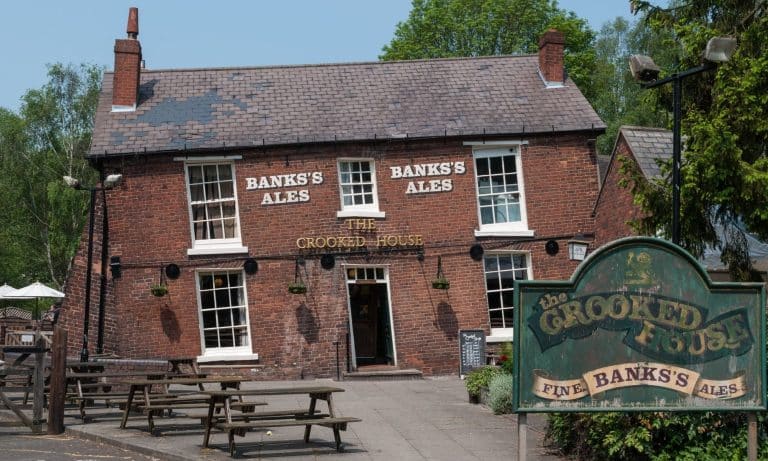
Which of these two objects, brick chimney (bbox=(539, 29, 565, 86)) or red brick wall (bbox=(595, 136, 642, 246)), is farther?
brick chimney (bbox=(539, 29, 565, 86))

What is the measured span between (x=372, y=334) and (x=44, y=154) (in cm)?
2946

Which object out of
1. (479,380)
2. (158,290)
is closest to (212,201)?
(158,290)

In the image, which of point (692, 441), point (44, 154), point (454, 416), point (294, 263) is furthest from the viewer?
point (44, 154)

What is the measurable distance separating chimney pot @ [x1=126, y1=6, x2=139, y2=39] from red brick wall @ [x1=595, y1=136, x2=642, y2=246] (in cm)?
1219

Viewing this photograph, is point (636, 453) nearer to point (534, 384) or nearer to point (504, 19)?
point (534, 384)

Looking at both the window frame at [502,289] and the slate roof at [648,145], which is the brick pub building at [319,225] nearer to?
the window frame at [502,289]

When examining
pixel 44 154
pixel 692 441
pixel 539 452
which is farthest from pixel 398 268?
pixel 44 154

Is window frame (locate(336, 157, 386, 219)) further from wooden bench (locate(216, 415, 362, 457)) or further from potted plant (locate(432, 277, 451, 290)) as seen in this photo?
wooden bench (locate(216, 415, 362, 457))

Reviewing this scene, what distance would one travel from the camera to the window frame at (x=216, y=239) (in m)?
23.9

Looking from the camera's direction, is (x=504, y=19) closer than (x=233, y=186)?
No

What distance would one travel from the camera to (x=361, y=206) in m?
24.5

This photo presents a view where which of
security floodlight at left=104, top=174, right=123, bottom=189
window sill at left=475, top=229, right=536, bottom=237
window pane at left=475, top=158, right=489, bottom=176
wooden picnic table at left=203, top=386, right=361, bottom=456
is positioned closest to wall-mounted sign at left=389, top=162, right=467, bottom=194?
window pane at left=475, top=158, right=489, bottom=176

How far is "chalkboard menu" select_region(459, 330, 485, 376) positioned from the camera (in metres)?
23.2

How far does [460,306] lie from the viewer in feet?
79.5
